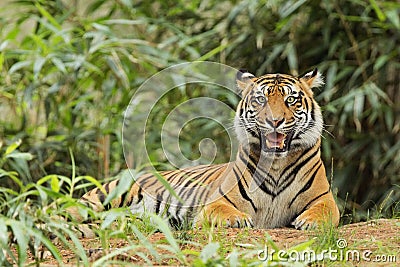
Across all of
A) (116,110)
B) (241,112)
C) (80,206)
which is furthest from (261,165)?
(116,110)

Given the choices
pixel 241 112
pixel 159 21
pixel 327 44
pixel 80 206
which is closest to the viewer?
pixel 80 206

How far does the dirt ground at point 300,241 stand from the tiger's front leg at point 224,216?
0.03 meters

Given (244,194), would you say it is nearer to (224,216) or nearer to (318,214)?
(224,216)

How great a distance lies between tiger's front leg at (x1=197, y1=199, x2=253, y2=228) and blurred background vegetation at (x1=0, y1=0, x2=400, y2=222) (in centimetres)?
230

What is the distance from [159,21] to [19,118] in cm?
143

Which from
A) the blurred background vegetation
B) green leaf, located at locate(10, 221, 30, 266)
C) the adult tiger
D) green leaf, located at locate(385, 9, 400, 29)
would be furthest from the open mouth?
green leaf, located at locate(385, 9, 400, 29)

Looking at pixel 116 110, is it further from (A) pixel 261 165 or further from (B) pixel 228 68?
(A) pixel 261 165

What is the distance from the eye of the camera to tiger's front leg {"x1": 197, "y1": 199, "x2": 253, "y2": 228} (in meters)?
3.18

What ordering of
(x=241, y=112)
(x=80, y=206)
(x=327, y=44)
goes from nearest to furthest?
(x=80, y=206) → (x=241, y=112) → (x=327, y=44)

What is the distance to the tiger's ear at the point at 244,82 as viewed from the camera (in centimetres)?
316

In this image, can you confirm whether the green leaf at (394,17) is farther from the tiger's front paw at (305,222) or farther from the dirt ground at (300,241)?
the tiger's front paw at (305,222)

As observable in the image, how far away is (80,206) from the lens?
2844 millimetres

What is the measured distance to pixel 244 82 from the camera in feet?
10.5

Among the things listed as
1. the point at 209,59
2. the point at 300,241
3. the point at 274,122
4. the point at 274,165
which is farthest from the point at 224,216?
the point at 209,59
